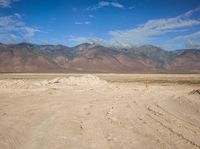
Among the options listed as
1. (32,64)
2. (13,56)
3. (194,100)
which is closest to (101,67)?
(32,64)

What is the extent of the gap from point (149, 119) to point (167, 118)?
2.51 ft

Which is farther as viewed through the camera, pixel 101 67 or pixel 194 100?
pixel 101 67

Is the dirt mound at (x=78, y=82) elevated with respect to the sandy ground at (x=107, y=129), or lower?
elevated

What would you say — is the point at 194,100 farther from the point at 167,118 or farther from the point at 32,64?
the point at 32,64

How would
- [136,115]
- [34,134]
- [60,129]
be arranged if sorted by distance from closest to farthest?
[34,134] < [60,129] < [136,115]

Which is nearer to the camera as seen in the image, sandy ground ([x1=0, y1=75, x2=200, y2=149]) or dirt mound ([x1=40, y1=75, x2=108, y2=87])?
sandy ground ([x1=0, y1=75, x2=200, y2=149])

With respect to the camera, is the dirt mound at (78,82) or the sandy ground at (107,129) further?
the dirt mound at (78,82)

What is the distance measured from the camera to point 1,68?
167 meters

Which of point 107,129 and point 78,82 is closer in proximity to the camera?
point 107,129

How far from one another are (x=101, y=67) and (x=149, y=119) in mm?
182284

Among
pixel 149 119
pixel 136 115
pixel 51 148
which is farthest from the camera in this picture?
pixel 136 115

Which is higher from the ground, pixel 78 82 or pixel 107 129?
pixel 78 82

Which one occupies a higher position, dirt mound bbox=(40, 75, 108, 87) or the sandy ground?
dirt mound bbox=(40, 75, 108, 87)

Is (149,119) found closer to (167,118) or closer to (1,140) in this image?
(167,118)
